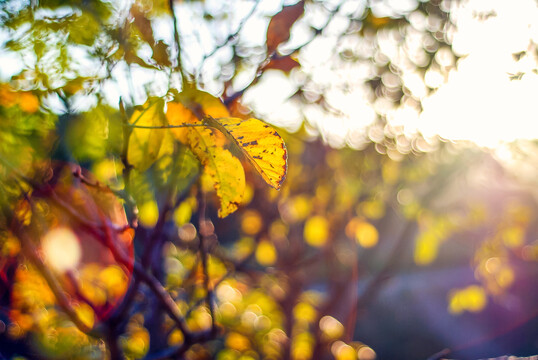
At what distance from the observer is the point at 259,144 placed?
50 cm

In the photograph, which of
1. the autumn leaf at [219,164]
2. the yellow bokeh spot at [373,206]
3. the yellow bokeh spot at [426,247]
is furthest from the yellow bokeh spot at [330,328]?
the autumn leaf at [219,164]

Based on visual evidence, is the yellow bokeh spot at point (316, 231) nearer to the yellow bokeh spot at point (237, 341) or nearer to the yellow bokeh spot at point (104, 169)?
the yellow bokeh spot at point (237, 341)

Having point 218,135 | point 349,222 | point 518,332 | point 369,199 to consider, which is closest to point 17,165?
point 218,135

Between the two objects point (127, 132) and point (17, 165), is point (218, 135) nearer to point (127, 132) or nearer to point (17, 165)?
point (127, 132)

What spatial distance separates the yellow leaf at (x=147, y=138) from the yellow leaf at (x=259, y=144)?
0.14 metres

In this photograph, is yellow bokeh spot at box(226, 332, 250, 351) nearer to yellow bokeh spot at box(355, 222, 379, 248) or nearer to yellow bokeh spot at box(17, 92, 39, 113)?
yellow bokeh spot at box(355, 222, 379, 248)

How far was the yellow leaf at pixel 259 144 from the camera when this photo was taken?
1.61 feet

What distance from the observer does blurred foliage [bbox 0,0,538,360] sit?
2.23 ft

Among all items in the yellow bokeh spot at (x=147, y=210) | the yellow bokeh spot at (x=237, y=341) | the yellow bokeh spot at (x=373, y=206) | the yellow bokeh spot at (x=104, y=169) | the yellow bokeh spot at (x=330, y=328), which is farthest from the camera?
the yellow bokeh spot at (x=373, y=206)

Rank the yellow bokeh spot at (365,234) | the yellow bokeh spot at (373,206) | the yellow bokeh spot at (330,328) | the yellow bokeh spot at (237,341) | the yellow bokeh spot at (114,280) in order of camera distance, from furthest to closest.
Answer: the yellow bokeh spot at (373,206), the yellow bokeh spot at (365,234), the yellow bokeh spot at (330,328), the yellow bokeh spot at (237,341), the yellow bokeh spot at (114,280)

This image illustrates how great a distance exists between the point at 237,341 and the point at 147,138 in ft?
6.68

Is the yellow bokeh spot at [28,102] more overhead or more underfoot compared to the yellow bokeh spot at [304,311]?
more overhead

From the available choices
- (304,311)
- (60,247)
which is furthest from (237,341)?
(60,247)

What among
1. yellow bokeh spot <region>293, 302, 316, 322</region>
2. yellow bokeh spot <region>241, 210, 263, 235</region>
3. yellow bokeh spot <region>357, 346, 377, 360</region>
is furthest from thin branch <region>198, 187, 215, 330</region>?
yellow bokeh spot <region>241, 210, 263, 235</region>
